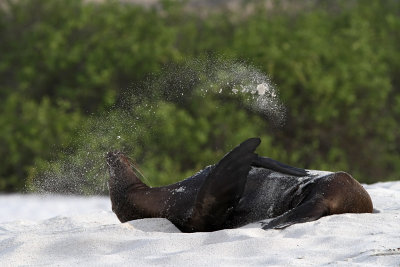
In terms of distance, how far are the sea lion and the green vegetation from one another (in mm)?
3858

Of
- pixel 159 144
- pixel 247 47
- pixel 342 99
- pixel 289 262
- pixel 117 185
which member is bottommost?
pixel 289 262

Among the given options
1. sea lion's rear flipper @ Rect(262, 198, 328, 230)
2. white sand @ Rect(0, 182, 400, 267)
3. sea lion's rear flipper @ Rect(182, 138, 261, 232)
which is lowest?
white sand @ Rect(0, 182, 400, 267)

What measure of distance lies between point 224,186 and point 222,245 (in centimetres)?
52

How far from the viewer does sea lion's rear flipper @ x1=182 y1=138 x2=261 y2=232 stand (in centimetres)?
383

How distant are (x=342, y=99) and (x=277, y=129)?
926 millimetres

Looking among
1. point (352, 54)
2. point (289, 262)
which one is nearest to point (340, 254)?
point (289, 262)

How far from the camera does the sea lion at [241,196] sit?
3842 millimetres

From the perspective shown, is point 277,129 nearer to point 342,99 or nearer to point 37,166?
point 342,99

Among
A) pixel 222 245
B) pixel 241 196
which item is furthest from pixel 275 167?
pixel 222 245

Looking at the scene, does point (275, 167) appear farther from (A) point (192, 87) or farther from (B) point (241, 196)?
(A) point (192, 87)

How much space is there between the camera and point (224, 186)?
3826 millimetres

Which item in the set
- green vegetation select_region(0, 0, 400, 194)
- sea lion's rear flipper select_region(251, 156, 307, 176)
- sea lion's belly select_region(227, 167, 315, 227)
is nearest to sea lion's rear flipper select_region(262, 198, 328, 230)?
sea lion's belly select_region(227, 167, 315, 227)

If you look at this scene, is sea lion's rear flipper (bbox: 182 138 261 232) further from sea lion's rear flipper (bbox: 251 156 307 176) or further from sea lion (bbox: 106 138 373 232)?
sea lion's rear flipper (bbox: 251 156 307 176)

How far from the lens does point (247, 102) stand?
29.6 ft
